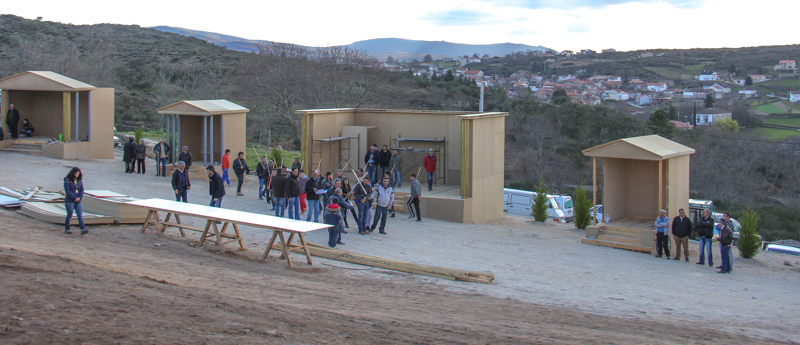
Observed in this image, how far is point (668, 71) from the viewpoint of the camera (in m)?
99.1

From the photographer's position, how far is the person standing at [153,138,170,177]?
20.9 metres

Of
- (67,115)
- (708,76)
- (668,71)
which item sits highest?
(668,71)

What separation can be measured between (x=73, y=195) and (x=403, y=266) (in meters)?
6.43

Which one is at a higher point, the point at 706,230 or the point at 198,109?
the point at 198,109

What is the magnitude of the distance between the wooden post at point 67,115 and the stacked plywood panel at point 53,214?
33.7 feet

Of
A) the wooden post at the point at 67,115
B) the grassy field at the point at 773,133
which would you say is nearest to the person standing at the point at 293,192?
the wooden post at the point at 67,115

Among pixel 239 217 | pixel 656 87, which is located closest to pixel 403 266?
pixel 239 217

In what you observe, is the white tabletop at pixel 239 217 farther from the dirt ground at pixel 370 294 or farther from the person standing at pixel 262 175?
the person standing at pixel 262 175

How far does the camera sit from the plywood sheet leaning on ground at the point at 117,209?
41.1ft

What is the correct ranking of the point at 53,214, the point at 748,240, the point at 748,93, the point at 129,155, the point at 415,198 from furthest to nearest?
the point at 748,93
the point at 129,155
the point at 415,198
the point at 748,240
the point at 53,214

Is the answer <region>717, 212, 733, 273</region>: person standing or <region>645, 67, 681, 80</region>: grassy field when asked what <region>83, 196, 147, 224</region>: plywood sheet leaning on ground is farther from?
<region>645, 67, 681, 80</region>: grassy field

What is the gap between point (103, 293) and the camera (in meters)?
6.84

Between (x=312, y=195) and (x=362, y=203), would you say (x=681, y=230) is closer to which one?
(x=362, y=203)

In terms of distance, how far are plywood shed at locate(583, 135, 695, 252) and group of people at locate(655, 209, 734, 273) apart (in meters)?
0.59
